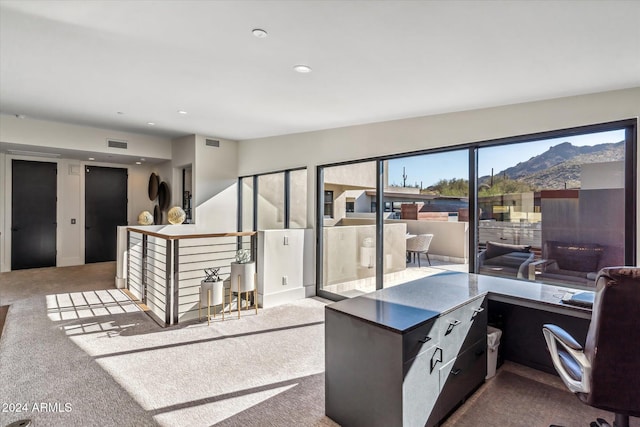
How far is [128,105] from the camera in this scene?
4.29 meters

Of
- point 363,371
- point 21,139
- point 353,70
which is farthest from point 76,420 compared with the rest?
point 21,139

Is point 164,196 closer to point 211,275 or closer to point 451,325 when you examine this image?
point 211,275

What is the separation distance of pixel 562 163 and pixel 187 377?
12.9ft

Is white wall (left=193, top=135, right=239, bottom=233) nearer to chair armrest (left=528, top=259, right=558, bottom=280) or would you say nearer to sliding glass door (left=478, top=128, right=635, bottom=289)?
sliding glass door (left=478, top=128, right=635, bottom=289)

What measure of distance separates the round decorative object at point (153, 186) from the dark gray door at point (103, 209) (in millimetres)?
614

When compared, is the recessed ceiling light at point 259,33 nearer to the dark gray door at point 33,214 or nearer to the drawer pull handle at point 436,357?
the drawer pull handle at point 436,357

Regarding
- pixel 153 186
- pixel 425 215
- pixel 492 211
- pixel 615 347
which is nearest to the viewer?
pixel 615 347

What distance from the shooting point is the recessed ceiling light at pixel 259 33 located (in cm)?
226

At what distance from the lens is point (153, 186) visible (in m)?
7.75

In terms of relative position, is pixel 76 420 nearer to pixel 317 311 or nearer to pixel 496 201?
pixel 317 311

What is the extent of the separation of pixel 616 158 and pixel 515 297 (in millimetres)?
1633

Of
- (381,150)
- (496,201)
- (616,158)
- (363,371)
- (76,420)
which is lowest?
(76,420)

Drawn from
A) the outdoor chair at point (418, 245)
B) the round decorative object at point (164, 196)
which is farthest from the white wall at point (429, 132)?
the round decorative object at point (164, 196)

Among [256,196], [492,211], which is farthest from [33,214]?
[492,211]
